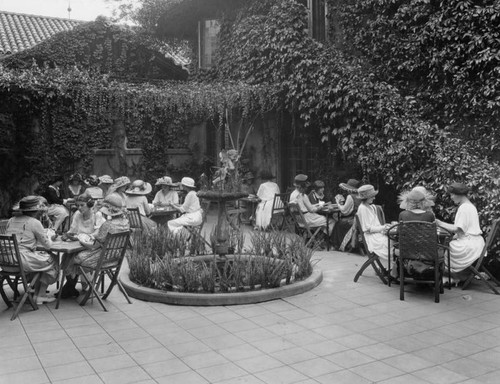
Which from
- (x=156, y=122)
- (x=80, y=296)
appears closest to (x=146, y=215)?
(x=80, y=296)

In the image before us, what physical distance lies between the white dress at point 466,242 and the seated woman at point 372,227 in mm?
861

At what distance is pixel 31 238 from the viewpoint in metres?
6.04

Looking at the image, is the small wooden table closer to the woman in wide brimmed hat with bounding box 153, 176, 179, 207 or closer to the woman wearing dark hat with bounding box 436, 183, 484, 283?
the woman in wide brimmed hat with bounding box 153, 176, 179, 207

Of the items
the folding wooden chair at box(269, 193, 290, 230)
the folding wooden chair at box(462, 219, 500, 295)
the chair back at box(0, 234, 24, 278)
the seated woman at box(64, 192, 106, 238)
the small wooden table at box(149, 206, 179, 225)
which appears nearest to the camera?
the chair back at box(0, 234, 24, 278)

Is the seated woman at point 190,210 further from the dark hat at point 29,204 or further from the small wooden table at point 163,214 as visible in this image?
the dark hat at point 29,204

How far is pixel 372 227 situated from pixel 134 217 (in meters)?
4.25

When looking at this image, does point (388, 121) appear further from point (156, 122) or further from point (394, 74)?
point (156, 122)

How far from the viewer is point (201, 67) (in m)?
16.9

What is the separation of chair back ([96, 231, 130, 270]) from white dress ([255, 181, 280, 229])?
5229mm

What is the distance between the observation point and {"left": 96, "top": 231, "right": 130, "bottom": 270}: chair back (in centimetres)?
599

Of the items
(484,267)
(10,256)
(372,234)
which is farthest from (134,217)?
(484,267)

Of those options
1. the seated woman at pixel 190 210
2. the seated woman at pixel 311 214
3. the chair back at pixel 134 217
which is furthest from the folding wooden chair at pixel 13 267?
the seated woman at pixel 311 214

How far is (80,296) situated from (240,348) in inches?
107

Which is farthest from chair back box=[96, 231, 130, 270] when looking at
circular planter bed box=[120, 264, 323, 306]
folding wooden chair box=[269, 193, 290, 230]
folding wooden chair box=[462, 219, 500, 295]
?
folding wooden chair box=[269, 193, 290, 230]
